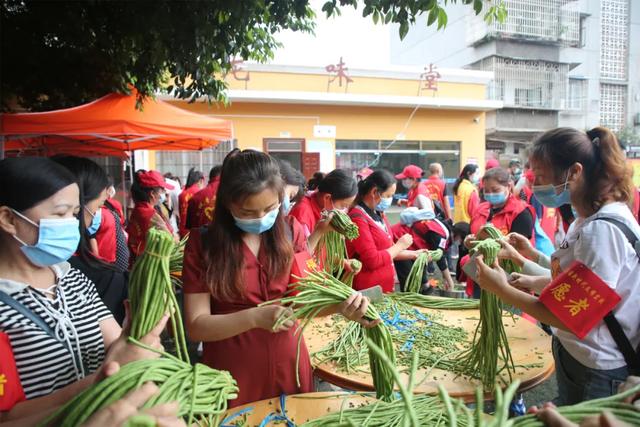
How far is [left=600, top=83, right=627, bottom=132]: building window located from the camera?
21.4m

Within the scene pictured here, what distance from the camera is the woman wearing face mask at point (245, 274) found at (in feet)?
4.75

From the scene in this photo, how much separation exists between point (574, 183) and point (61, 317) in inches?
67.3

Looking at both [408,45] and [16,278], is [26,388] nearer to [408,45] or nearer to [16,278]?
[16,278]

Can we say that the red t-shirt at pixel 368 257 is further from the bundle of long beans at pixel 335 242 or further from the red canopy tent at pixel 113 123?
the red canopy tent at pixel 113 123

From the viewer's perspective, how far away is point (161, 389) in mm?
833

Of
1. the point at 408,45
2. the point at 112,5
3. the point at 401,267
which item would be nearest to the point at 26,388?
the point at 401,267

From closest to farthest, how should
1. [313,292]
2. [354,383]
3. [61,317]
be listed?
[61,317], [313,292], [354,383]

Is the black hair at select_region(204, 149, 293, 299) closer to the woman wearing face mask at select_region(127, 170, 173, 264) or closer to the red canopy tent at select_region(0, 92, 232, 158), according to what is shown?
the woman wearing face mask at select_region(127, 170, 173, 264)

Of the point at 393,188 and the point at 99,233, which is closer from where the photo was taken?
the point at 99,233

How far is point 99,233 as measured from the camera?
2.81 meters

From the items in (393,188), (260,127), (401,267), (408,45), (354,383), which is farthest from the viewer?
(408,45)

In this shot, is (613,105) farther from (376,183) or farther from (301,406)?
(301,406)

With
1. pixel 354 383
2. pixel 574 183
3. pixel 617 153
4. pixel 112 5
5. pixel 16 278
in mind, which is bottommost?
pixel 354 383

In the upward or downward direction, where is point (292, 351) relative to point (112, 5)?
downward
